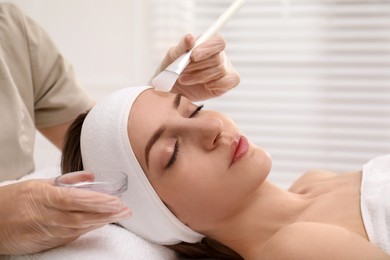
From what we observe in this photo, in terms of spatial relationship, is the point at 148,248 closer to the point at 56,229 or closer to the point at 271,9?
the point at 56,229

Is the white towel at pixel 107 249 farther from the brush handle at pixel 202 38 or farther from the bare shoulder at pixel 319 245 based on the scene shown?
the brush handle at pixel 202 38

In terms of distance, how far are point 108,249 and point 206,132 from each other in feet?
1.16

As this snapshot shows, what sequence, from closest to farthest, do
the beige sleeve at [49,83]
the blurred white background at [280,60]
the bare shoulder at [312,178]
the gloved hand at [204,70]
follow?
the gloved hand at [204,70], the bare shoulder at [312,178], the beige sleeve at [49,83], the blurred white background at [280,60]

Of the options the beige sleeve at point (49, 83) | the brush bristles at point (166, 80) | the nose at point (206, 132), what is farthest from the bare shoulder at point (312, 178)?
the beige sleeve at point (49, 83)

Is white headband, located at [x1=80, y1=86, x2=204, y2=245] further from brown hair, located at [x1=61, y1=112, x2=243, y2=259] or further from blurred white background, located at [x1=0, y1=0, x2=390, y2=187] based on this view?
blurred white background, located at [x1=0, y1=0, x2=390, y2=187]

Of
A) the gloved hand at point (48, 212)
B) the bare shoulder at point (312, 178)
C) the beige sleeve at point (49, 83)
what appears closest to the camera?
the gloved hand at point (48, 212)

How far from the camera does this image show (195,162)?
1270 millimetres

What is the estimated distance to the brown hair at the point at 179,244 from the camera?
143 centimetres

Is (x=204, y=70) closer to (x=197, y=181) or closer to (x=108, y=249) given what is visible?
(x=197, y=181)

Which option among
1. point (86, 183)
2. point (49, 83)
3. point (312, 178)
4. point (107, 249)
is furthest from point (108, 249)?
point (49, 83)

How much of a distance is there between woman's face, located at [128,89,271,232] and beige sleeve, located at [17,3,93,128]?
26.5 inches

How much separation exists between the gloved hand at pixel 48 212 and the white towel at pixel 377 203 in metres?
0.54

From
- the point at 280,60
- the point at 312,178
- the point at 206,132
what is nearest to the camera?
the point at 206,132

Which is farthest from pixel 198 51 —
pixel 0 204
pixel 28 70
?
pixel 28 70
